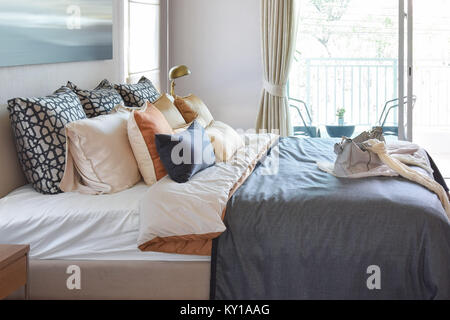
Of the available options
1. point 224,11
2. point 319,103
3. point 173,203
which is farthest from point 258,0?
point 173,203

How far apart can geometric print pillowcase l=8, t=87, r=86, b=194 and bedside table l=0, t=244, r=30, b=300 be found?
69 centimetres

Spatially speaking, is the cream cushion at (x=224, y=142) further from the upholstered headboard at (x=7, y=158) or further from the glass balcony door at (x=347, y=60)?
the glass balcony door at (x=347, y=60)

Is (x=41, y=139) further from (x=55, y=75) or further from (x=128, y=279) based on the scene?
(x=128, y=279)

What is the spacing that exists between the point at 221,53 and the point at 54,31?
9.85 feet

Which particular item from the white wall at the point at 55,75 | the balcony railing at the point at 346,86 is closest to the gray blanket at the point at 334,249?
the white wall at the point at 55,75

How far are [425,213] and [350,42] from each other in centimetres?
473

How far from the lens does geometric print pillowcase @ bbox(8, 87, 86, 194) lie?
2.52 meters

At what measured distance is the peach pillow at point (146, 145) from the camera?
8.95ft

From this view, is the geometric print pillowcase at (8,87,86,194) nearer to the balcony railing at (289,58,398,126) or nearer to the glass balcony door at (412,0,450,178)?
the glass balcony door at (412,0,450,178)

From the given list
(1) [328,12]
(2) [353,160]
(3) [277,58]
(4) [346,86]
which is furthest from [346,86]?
(2) [353,160]

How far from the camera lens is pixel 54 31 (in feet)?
9.78

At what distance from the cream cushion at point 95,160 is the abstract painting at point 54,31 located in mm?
448

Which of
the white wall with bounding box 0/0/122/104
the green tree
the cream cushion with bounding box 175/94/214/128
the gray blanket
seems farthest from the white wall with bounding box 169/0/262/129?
the gray blanket
